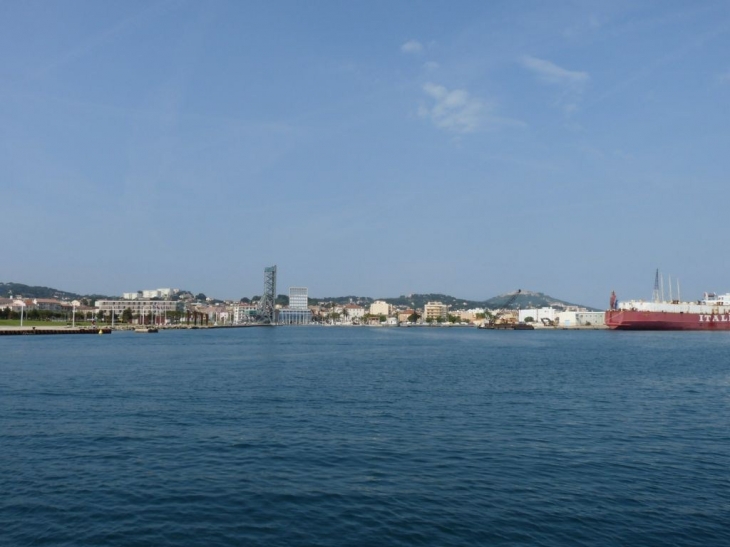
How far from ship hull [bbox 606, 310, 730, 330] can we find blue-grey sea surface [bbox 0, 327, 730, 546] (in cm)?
9845

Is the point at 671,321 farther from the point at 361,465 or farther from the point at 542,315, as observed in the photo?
the point at 361,465

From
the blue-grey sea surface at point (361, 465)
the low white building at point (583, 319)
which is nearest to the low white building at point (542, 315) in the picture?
the low white building at point (583, 319)

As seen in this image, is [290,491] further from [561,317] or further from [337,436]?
[561,317]

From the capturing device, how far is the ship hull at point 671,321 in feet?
389

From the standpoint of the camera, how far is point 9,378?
102 feet

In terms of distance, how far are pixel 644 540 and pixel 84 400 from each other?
2046 centimetres

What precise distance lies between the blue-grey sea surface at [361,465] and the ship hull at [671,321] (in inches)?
3876

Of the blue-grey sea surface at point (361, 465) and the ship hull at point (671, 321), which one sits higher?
the ship hull at point (671, 321)

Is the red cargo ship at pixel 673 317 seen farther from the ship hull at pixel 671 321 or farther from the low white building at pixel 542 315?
the low white building at pixel 542 315

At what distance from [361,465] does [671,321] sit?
395ft

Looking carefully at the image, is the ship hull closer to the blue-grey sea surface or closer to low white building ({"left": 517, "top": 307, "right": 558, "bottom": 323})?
low white building ({"left": 517, "top": 307, "right": 558, "bottom": 323})

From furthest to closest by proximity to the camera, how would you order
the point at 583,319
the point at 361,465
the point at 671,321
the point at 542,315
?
1. the point at 542,315
2. the point at 583,319
3. the point at 671,321
4. the point at 361,465

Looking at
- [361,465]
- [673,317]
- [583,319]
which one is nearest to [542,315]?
[583,319]

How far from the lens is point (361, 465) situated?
14102 mm
